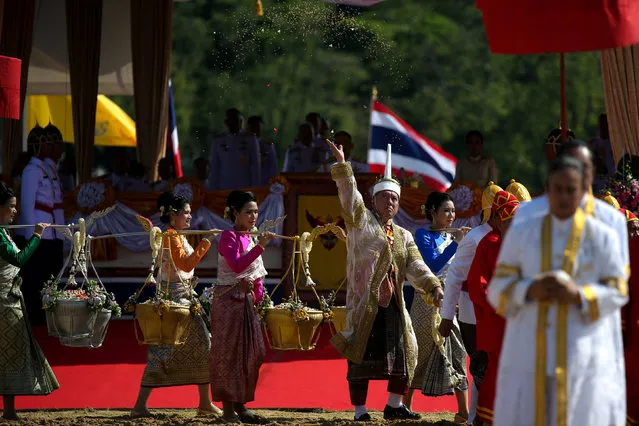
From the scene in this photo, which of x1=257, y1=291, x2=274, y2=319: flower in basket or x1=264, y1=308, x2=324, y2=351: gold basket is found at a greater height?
x1=257, y1=291, x2=274, y2=319: flower in basket

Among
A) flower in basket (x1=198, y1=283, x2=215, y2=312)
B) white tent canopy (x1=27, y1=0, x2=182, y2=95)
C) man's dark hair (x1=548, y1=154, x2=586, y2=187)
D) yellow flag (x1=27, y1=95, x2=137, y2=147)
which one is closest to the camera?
man's dark hair (x1=548, y1=154, x2=586, y2=187)

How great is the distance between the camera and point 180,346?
9727 millimetres

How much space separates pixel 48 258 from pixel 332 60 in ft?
77.7

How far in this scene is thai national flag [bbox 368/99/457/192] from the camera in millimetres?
17578

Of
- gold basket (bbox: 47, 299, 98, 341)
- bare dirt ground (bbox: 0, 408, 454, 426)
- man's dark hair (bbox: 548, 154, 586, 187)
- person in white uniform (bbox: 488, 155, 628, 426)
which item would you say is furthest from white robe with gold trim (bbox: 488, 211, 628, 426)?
gold basket (bbox: 47, 299, 98, 341)

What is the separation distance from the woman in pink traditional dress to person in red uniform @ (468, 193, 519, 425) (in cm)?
172

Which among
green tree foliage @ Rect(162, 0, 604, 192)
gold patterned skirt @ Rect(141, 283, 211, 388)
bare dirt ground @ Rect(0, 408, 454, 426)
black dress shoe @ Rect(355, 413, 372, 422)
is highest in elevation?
green tree foliage @ Rect(162, 0, 604, 192)

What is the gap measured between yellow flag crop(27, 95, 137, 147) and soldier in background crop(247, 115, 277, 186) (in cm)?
777

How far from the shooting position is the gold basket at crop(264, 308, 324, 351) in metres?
9.24

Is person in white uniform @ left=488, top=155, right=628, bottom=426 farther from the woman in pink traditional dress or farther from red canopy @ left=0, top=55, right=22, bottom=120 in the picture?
red canopy @ left=0, top=55, right=22, bottom=120

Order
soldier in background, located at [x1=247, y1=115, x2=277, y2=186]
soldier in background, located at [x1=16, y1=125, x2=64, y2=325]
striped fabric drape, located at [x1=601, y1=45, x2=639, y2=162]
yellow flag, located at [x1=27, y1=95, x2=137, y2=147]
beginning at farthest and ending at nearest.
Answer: yellow flag, located at [x1=27, y1=95, x2=137, y2=147]
soldier in background, located at [x1=247, y1=115, x2=277, y2=186]
soldier in background, located at [x1=16, y1=125, x2=64, y2=325]
striped fabric drape, located at [x1=601, y1=45, x2=639, y2=162]

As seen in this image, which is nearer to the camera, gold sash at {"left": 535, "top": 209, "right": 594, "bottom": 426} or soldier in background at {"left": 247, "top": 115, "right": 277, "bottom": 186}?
gold sash at {"left": 535, "top": 209, "right": 594, "bottom": 426}

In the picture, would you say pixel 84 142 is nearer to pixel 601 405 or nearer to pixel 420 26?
pixel 601 405

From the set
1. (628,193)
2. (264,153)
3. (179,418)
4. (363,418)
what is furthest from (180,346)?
(264,153)
